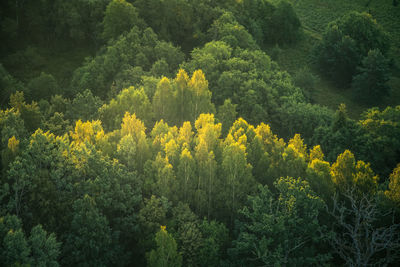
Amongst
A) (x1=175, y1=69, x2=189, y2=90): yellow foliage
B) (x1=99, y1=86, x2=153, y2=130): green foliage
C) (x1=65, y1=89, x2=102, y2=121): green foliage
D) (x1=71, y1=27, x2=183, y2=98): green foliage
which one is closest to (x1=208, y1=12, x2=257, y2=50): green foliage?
(x1=71, y1=27, x2=183, y2=98): green foliage

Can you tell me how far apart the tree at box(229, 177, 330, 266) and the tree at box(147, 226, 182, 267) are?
5.40 metres

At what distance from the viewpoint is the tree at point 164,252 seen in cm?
2381

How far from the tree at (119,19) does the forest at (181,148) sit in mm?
241

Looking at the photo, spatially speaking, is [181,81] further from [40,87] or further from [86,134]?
[40,87]

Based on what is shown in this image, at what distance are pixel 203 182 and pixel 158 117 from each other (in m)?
12.9

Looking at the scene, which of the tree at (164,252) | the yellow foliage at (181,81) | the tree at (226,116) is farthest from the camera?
the tree at (226,116)

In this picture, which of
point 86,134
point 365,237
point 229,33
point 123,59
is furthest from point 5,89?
point 365,237

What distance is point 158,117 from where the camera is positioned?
1622 inches

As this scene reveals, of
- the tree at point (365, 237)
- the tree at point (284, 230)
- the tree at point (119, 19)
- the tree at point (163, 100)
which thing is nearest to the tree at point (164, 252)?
the tree at point (284, 230)

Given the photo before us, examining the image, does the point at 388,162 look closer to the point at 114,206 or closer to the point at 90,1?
the point at 114,206

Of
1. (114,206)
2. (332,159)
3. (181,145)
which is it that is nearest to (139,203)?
(114,206)

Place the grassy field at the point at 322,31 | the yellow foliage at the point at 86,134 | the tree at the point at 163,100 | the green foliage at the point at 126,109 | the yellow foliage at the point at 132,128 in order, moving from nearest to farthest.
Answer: the yellow foliage at the point at 86,134
the yellow foliage at the point at 132,128
the green foliage at the point at 126,109
the tree at the point at 163,100
the grassy field at the point at 322,31

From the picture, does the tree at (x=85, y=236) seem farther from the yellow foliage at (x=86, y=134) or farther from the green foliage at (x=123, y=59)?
the green foliage at (x=123, y=59)

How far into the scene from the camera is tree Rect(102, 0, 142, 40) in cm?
5950
